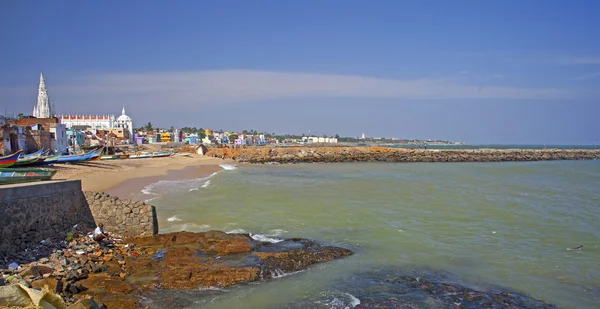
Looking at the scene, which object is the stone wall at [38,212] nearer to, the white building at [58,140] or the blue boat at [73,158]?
the blue boat at [73,158]

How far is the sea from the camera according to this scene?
852 centimetres

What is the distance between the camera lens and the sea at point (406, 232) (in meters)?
8.52

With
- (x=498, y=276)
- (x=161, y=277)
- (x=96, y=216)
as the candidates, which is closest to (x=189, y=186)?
(x=96, y=216)

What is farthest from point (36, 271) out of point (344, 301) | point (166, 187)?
point (166, 187)

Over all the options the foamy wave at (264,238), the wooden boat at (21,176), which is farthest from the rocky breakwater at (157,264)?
the wooden boat at (21,176)

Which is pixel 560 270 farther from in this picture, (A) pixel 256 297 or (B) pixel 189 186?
(B) pixel 189 186

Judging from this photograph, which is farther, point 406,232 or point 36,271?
point 406,232

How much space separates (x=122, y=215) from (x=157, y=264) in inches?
110

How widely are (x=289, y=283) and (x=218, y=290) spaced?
5.06 ft

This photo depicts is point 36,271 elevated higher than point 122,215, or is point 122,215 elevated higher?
point 122,215

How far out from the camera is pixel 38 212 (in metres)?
9.84

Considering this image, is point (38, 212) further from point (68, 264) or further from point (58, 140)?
point (58, 140)

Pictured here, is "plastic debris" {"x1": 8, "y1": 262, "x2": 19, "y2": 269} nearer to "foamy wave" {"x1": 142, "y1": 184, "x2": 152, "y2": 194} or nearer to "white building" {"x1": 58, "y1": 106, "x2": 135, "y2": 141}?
"foamy wave" {"x1": 142, "y1": 184, "x2": 152, "y2": 194}

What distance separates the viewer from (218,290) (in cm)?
821
